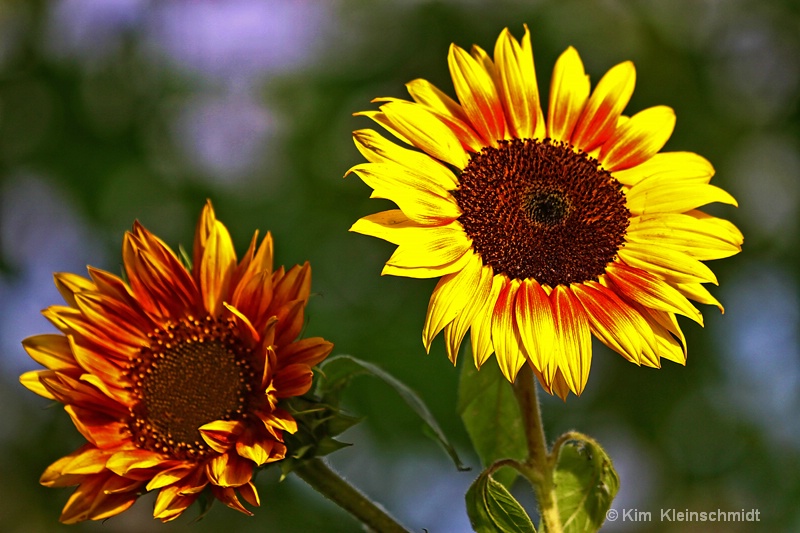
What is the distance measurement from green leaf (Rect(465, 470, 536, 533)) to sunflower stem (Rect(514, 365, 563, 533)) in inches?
2.2

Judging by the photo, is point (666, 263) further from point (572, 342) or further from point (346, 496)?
point (346, 496)

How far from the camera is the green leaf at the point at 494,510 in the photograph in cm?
96

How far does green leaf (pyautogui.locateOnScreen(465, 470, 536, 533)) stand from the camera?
3.14ft

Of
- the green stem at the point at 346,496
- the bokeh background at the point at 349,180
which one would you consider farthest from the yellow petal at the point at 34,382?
the bokeh background at the point at 349,180

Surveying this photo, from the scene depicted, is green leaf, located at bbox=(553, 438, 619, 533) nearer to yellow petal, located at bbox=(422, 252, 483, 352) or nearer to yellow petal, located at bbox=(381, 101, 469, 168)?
yellow petal, located at bbox=(422, 252, 483, 352)

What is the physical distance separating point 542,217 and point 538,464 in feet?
0.90

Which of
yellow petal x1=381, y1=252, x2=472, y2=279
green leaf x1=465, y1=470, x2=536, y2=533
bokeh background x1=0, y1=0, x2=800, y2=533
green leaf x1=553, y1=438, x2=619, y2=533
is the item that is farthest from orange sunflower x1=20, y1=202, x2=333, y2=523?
bokeh background x1=0, y1=0, x2=800, y2=533

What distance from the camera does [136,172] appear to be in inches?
120

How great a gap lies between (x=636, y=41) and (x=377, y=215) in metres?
2.41

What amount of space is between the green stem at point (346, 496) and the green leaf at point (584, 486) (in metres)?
0.18

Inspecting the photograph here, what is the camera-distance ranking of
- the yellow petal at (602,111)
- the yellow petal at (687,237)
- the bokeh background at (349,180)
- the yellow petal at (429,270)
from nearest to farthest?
the yellow petal at (429,270) < the yellow petal at (687,237) < the yellow petal at (602,111) < the bokeh background at (349,180)

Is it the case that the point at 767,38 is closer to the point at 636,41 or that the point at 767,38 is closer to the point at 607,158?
the point at 636,41

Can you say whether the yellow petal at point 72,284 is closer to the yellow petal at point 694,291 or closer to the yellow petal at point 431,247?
the yellow petal at point 431,247

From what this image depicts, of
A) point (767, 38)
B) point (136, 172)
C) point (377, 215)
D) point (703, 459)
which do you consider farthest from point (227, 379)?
point (767, 38)
